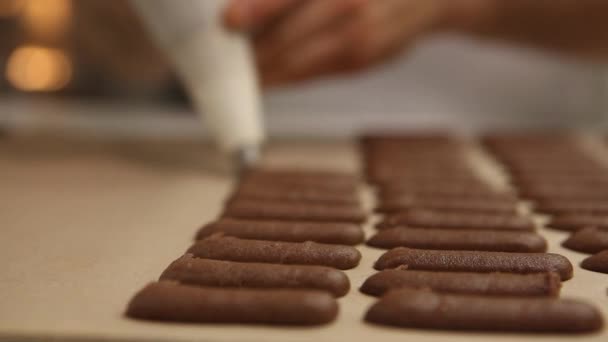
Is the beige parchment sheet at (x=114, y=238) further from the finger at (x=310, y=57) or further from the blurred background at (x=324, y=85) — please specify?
the blurred background at (x=324, y=85)

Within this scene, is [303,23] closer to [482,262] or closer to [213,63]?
[213,63]

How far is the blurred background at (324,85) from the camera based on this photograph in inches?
119

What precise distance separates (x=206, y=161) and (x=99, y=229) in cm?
74

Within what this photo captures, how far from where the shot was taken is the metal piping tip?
198cm

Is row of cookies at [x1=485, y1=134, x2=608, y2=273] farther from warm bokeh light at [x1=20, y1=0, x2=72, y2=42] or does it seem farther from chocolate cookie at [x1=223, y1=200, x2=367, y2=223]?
warm bokeh light at [x1=20, y1=0, x2=72, y2=42]

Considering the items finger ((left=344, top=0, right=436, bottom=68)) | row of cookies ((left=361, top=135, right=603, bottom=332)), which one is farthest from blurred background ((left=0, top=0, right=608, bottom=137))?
row of cookies ((left=361, top=135, right=603, bottom=332))

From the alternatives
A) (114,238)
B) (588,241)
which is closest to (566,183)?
(588,241)

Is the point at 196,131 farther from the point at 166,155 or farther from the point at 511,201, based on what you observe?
the point at 511,201

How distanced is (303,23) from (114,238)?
90cm

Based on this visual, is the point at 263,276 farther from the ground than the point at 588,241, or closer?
closer

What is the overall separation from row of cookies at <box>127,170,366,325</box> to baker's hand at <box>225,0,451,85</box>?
48 cm

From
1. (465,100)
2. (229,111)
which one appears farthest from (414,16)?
(465,100)

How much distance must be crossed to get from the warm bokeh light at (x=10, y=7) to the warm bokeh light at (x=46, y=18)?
23 mm

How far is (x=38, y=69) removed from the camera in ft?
12.2
